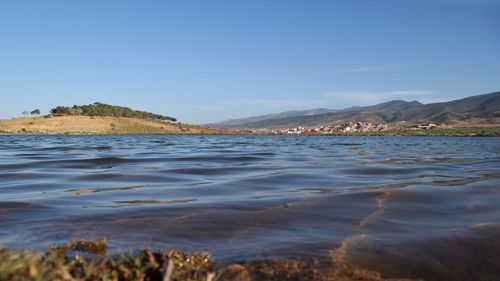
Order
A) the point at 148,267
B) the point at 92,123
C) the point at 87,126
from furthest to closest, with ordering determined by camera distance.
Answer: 1. the point at 92,123
2. the point at 87,126
3. the point at 148,267

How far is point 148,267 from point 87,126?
247ft

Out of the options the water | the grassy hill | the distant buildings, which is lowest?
the distant buildings

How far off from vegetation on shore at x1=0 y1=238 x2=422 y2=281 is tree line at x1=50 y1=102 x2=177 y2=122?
284ft

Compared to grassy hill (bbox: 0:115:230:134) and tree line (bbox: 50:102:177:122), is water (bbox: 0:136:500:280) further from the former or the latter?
tree line (bbox: 50:102:177:122)

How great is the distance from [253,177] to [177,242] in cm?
644

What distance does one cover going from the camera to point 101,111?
88.3 meters

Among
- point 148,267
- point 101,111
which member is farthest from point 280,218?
point 101,111

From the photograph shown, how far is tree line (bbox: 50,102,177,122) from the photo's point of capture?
85500 mm

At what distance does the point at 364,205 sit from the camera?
6.80 m

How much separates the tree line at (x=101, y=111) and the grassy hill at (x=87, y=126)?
393 centimetres

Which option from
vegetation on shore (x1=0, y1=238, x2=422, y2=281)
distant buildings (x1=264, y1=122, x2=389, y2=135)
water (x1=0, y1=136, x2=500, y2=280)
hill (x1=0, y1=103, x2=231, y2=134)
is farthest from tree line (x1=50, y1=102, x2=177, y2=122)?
vegetation on shore (x1=0, y1=238, x2=422, y2=281)

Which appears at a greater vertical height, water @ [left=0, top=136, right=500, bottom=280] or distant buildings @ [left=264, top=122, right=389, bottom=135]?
water @ [left=0, top=136, right=500, bottom=280]

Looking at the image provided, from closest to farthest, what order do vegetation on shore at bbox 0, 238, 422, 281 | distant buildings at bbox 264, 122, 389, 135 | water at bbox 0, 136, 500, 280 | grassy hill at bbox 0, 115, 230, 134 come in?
vegetation on shore at bbox 0, 238, 422, 281, water at bbox 0, 136, 500, 280, grassy hill at bbox 0, 115, 230, 134, distant buildings at bbox 264, 122, 389, 135

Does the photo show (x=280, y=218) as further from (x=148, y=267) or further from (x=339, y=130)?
(x=339, y=130)
